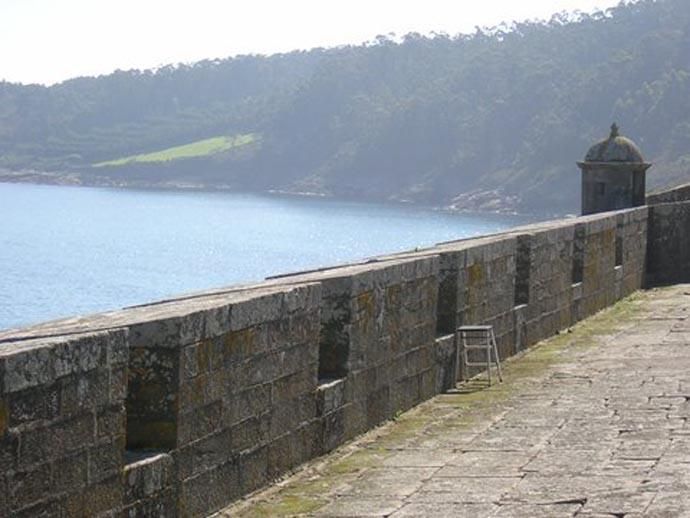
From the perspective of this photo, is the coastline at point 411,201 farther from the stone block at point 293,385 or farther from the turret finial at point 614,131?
the stone block at point 293,385

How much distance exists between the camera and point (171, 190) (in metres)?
189

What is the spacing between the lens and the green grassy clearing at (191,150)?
189500mm

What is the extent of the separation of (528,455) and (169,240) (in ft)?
333

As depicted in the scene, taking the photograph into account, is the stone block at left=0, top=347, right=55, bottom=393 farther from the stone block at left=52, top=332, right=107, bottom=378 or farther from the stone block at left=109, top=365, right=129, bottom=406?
the stone block at left=109, top=365, right=129, bottom=406

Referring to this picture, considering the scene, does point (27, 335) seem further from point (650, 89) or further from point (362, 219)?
point (650, 89)

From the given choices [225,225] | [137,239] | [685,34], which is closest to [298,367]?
[137,239]

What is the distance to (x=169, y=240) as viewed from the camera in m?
109

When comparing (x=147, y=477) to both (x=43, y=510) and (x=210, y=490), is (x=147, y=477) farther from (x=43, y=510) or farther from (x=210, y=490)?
(x=43, y=510)

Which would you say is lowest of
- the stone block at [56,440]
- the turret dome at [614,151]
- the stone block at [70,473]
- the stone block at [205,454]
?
the stone block at [205,454]

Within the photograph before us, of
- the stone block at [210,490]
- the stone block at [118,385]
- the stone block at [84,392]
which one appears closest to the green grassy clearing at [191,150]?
the stone block at [210,490]

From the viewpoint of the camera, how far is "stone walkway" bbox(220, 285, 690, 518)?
6.75 meters

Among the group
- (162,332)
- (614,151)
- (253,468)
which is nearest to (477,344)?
(253,468)

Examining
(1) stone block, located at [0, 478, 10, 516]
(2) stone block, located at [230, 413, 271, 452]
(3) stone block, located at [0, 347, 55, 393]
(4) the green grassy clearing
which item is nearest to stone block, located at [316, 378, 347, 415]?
(2) stone block, located at [230, 413, 271, 452]

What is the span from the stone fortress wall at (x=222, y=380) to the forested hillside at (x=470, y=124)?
112 metres
